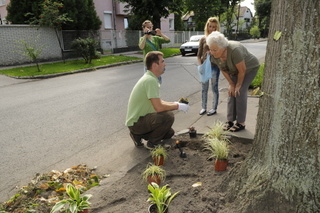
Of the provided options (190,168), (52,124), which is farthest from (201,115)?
(52,124)

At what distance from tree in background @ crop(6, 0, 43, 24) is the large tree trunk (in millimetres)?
17849

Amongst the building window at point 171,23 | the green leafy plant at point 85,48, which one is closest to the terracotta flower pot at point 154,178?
the green leafy plant at point 85,48

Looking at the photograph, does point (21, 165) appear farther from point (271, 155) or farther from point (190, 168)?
point (271, 155)

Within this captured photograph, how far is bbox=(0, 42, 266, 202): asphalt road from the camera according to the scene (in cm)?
366

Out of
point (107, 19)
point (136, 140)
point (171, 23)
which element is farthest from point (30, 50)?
point (171, 23)

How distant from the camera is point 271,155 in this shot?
216 cm

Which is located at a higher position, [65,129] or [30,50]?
[30,50]

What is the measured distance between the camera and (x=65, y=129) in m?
5.07

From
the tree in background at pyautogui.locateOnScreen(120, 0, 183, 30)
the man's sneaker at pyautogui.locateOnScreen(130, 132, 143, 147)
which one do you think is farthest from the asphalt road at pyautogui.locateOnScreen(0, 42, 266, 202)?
the tree in background at pyautogui.locateOnScreen(120, 0, 183, 30)

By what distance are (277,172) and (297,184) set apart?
0.16m

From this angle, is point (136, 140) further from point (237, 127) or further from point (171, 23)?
point (171, 23)

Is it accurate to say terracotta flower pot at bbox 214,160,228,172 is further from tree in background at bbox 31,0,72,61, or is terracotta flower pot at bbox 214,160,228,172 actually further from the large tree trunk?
tree in background at bbox 31,0,72,61

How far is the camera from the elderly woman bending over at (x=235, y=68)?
361cm

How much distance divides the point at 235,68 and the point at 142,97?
1.41 metres
